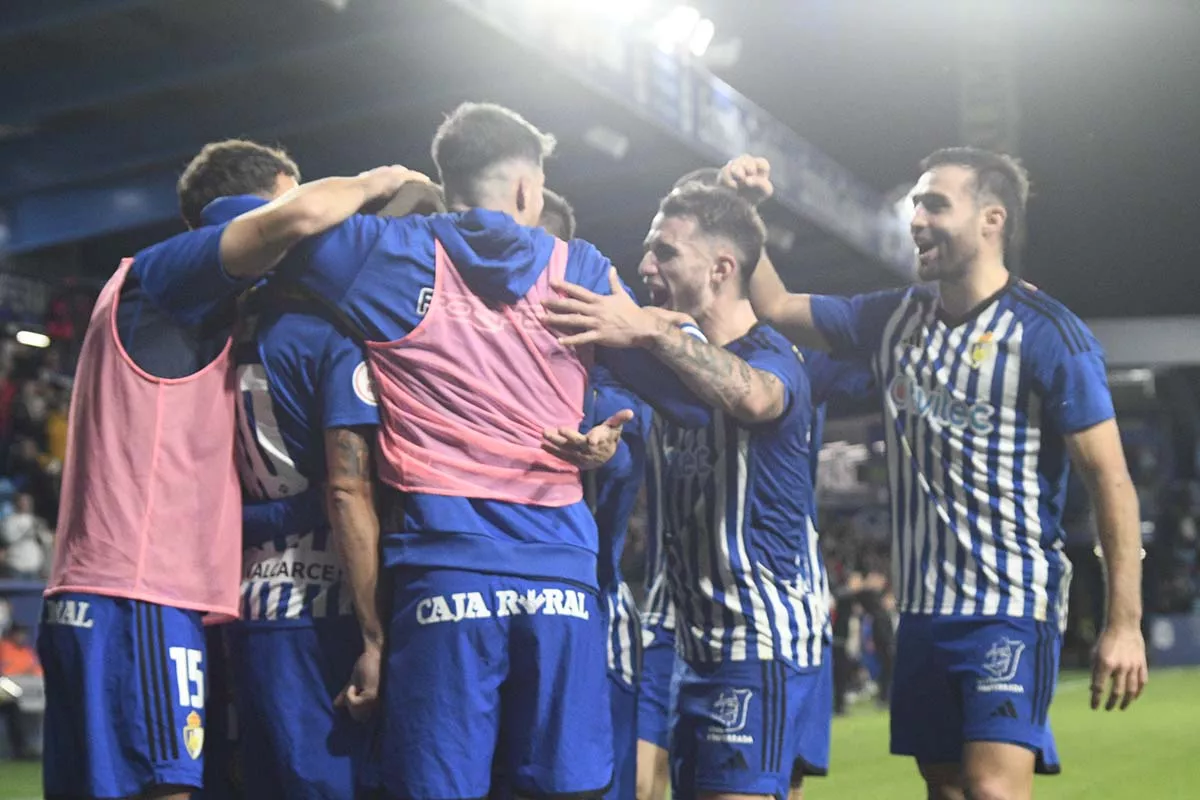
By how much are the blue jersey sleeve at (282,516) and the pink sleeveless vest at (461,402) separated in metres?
0.21

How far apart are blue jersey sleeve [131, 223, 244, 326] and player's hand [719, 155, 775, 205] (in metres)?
1.62

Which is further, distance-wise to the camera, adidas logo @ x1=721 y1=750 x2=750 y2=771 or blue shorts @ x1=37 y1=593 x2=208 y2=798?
adidas logo @ x1=721 y1=750 x2=750 y2=771

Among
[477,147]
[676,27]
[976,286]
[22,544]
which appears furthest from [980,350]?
[676,27]

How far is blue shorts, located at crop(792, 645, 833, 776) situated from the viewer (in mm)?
4164

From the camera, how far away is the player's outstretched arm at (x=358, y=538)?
10.3ft

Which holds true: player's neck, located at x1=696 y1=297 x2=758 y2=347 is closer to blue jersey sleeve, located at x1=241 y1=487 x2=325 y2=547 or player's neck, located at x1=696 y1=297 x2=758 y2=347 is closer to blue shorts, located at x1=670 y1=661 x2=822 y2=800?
blue shorts, located at x1=670 y1=661 x2=822 y2=800

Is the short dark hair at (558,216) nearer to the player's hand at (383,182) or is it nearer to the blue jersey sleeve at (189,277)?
the player's hand at (383,182)

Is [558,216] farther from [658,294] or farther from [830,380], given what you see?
[830,380]

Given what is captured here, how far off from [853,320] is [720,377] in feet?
3.47

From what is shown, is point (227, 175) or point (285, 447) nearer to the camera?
point (285, 447)

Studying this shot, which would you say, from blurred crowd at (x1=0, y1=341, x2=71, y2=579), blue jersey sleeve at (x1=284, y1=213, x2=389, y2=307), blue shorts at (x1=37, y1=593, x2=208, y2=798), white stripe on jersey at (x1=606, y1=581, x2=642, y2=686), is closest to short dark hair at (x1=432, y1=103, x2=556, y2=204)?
blue jersey sleeve at (x1=284, y1=213, x2=389, y2=307)

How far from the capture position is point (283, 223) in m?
3.02

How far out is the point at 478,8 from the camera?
547 inches

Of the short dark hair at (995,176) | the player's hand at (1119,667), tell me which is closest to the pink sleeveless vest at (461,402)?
the player's hand at (1119,667)
